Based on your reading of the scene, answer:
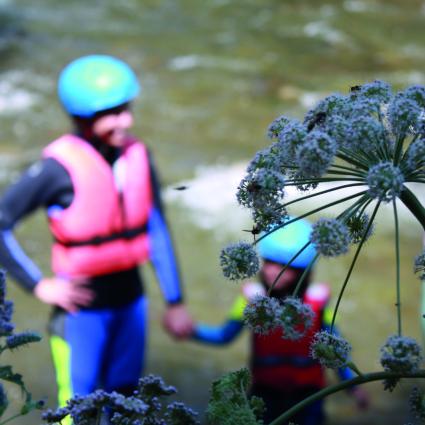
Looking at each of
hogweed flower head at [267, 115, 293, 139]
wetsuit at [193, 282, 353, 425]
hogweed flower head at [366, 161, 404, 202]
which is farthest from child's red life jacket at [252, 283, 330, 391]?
hogweed flower head at [366, 161, 404, 202]

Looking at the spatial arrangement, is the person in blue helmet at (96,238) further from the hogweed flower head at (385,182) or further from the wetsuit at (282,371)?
the hogweed flower head at (385,182)

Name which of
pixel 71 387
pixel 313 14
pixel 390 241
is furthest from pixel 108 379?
pixel 313 14

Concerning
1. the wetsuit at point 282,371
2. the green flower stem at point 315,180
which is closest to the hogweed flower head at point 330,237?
the green flower stem at point 315,180

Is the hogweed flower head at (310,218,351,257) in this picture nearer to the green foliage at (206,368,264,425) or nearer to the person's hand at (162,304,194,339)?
the green foliage at (206,368,264,425)

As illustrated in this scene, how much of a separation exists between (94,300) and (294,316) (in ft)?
12.0

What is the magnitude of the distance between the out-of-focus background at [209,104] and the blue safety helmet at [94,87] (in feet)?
4.50

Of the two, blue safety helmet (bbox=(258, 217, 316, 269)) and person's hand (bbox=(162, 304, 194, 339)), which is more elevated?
blue safety helmet (bbox=(258, 217, 316, 269))

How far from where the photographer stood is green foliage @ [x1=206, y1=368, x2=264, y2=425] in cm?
131

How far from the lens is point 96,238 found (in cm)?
477

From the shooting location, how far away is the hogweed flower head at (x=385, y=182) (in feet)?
4.04

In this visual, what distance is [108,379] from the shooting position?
16.4ft

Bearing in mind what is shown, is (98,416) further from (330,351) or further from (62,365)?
(62,365)

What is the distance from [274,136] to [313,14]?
16058 mm

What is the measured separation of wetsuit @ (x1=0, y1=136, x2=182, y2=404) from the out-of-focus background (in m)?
1.18
